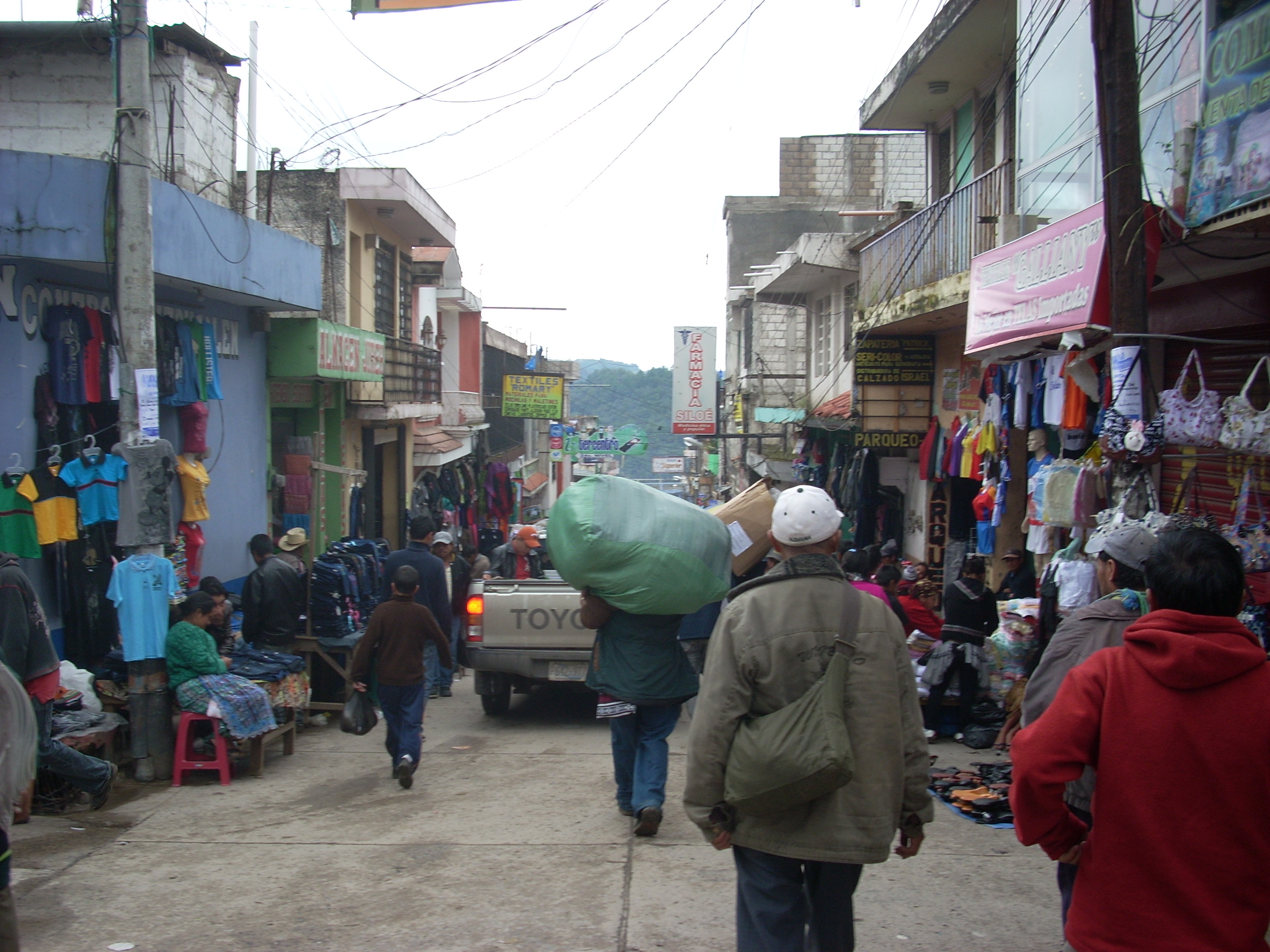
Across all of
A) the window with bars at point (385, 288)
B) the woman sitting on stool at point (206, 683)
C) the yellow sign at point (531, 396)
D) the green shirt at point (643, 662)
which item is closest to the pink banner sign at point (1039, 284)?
the green shirt at point (643, 662)

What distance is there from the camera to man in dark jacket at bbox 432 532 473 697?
404 inches

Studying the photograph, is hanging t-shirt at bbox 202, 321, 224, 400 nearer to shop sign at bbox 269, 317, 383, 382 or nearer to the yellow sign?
shop sign at bbox 269, 317, 383, 382

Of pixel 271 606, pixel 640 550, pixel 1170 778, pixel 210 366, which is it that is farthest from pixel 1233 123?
pixel 210 366

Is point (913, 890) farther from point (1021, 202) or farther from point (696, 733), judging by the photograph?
point (1021, 202)

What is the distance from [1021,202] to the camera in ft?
30.1

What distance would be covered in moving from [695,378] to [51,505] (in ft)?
71.0

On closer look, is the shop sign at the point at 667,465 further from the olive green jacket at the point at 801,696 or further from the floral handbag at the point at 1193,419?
the olive green jacket at the point at 801,696

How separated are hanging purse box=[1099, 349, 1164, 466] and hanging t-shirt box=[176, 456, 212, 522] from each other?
26.1 ft

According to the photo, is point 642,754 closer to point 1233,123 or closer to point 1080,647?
point 1080,647

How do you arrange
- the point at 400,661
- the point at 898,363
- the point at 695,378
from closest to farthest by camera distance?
the point at 400,661
the point at 898,363
the point at 695,378

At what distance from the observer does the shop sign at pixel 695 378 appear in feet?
93.7

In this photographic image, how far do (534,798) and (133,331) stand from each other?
3.96 m

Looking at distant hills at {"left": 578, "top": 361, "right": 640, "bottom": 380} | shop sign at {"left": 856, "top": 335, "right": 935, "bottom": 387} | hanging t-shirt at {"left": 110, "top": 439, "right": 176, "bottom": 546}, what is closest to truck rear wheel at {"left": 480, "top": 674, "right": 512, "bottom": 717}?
hanging t-shirt at {"left": 110, "top": 439, "right": 176, "bottom": 546}

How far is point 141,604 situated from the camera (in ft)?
22.6
